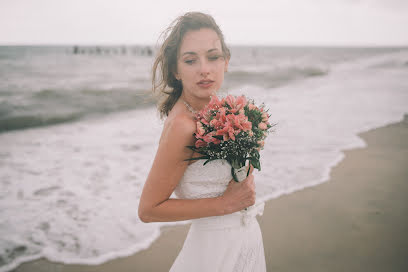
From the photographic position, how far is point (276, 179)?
5.70 m

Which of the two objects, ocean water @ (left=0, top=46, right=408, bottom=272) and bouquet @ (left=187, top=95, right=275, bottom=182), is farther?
ocean water @ (left=0, top=46, right=408, bottom=272)

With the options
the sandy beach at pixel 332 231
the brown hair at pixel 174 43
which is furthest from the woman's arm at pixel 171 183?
the sandy beach at pixel 332 231

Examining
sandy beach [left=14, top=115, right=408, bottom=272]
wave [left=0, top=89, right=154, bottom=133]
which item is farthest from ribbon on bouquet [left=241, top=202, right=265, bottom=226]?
wave [left=0, top=89, right=154, bottom=133]

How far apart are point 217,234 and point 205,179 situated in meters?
0.41

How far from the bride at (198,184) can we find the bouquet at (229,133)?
0.34 feet

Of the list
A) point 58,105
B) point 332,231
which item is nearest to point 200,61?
point 332,231

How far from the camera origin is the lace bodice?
1723 mm

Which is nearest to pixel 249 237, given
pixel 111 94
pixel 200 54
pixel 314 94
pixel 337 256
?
pixel 200 54

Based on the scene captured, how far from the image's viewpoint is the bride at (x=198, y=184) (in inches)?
63.8

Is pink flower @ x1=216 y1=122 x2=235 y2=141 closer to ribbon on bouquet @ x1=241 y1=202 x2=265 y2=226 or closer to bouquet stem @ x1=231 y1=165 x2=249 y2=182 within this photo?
bouquet stem @ x1=231 y1=165 x2=249 y2=182

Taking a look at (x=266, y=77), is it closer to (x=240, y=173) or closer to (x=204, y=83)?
(x=204, y=83)

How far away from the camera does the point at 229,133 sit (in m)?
1.49

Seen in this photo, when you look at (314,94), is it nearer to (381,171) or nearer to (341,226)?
(381,171)

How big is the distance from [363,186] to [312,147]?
2.31 meters
